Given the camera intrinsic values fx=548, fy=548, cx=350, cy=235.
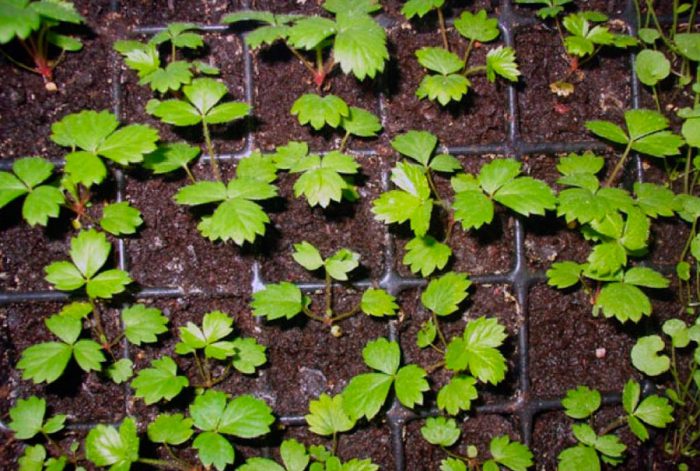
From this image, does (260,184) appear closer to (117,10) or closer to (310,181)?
(310,181)

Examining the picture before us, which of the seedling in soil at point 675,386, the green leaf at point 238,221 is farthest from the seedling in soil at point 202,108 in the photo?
the seedling in soil at point 675,386

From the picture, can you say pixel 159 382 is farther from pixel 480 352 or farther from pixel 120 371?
pixel 480 352

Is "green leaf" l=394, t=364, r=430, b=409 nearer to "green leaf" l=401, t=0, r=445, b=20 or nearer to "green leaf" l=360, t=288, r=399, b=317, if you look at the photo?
"green leaf" l=360, t=288, r=399, b=317

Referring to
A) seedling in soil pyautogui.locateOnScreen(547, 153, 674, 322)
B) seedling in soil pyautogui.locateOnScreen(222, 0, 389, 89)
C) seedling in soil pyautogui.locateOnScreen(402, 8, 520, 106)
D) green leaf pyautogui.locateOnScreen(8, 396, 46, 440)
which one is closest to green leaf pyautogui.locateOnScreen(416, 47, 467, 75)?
seedling in soil pyautogui.locateOnScreen(402, 8, 520, 106)

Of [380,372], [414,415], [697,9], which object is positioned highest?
[697,9]

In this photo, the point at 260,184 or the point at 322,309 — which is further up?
the point at 260,184

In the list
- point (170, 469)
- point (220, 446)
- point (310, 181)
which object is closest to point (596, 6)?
point (310, 181)

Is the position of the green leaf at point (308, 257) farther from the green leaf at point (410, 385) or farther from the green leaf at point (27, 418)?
the green leaf at point (27, 418)
